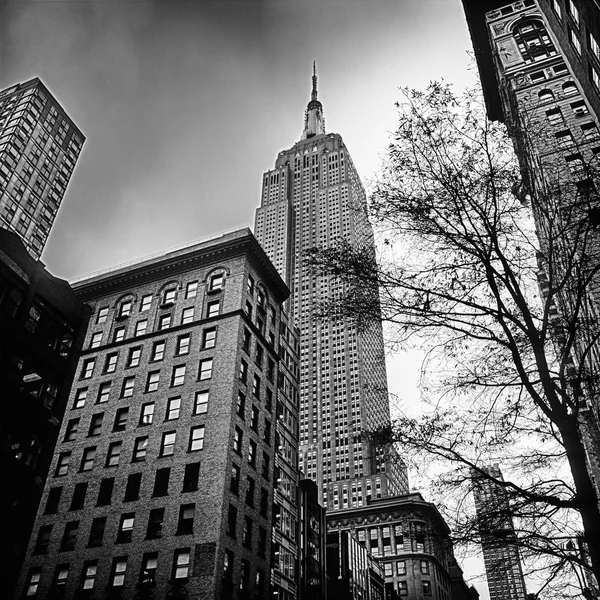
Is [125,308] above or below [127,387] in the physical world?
above

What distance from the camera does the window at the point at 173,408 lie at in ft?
155

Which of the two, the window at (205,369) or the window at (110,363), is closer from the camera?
the window at (205,369)

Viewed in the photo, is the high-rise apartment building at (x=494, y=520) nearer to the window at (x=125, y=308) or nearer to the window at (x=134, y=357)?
the window at (x=134, y=357)

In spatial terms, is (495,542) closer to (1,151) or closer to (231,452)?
(231,452)

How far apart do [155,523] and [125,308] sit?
23.3 m

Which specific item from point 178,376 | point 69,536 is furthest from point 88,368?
point 69,536

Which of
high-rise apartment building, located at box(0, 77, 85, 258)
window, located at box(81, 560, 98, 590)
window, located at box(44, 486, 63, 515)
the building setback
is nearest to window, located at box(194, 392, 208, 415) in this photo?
the building setback

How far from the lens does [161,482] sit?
43594 millimetres

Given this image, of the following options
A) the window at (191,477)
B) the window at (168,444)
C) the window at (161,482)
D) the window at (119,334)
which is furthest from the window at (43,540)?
the window at (119,334)

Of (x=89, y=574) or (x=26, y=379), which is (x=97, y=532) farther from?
(x=26, y=379)

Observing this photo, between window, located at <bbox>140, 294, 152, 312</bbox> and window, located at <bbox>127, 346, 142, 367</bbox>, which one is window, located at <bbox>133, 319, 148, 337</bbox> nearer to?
window, located at <bbox>140, 294, 152, 312</bbox>

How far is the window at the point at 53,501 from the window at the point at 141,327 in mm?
14994

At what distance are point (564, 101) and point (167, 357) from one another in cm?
3912

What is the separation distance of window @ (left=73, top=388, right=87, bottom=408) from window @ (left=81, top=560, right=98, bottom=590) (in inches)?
573
